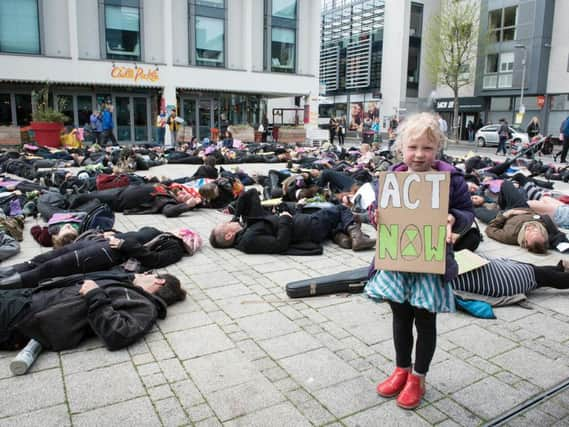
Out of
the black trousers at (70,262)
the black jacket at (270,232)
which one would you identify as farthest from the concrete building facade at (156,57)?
the black trousers at (70,262)

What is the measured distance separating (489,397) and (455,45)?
153ft

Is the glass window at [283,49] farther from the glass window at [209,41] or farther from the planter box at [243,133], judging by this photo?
the planter box at [243,133]

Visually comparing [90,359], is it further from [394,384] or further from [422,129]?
[422,129]

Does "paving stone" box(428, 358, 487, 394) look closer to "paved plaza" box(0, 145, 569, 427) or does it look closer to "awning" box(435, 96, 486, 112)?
"paved plaza" box(0, 145, 569, 427)

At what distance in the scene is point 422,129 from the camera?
258 cm

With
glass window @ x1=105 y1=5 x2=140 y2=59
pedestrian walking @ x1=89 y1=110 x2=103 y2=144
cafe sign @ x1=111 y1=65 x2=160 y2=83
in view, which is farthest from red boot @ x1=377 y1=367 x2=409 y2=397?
glass window @ x1=105 y1=5 x2=140 y2=59

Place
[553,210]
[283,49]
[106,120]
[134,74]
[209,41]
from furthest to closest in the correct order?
[283,49] → [209,41] → [134,74] → [106,120] → [553,210]

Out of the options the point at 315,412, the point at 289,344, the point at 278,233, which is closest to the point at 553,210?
the point at 278,233

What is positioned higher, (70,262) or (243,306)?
(70,262)

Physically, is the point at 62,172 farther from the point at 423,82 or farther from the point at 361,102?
the point at 361,102

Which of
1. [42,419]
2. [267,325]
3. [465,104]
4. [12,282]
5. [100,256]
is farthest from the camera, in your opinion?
[465,104]

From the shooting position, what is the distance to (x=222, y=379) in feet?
10.2

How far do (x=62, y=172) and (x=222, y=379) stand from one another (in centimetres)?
870

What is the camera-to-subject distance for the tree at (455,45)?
140 feet
